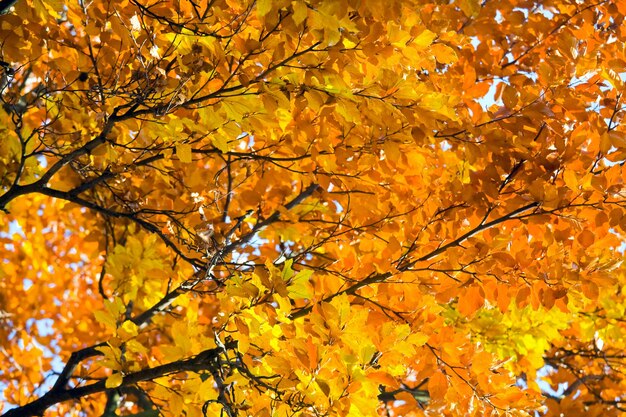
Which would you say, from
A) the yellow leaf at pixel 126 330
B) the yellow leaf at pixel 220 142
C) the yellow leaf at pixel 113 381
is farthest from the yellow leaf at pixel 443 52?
Answer: the yellow leaf at pixel 113 381

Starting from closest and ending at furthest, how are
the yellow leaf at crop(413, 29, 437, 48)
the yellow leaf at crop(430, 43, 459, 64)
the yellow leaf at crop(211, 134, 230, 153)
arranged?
the yellow leaf at crop(413, 29, 437, 48) < the yellow leaf at crop(211, 134, 230, 153) < the yellow leaf at crop(430, 43, 459, 64)

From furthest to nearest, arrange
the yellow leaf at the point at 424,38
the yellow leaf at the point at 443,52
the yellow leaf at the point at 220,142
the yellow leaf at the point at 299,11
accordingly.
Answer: the yellow leaf at the point at 443,52, the yellow leaf at the point at 220,142, the yellow leaf at the point at 424,38, the yellow leaf at the point at 299,11

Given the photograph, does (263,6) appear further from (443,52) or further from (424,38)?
(443,52)

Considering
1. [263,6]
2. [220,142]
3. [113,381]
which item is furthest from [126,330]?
[263,6]

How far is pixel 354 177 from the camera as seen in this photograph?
3.07 meters

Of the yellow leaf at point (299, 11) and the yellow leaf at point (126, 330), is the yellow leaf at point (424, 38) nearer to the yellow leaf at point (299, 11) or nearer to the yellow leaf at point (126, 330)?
the yellow leaf at point (299, 11)

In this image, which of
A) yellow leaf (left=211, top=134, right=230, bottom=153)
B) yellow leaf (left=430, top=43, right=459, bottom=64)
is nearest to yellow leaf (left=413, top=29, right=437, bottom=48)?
yellow leaf (left=430, top=43, right=459, bottom=64)

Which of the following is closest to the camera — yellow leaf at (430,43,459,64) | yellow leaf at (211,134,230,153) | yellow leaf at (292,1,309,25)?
yellow leaf at (292,1,309,25)

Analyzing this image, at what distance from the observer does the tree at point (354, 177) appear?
89.0 inches

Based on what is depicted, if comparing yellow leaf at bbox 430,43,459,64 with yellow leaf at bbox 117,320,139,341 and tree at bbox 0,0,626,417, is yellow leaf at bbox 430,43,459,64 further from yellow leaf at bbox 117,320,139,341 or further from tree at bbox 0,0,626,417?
yellow leaf at bbox 117,320,139,341

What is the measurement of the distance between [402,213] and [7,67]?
199cm

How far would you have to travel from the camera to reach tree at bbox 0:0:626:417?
2.26m

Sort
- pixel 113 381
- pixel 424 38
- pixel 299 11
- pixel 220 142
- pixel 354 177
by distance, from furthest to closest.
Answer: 1. pixel 354 177
2. pixel 113 381
3. pixel 220 142
4. pixel 424 38
5. pixel 299 11

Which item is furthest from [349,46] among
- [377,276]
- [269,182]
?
[269,182]
